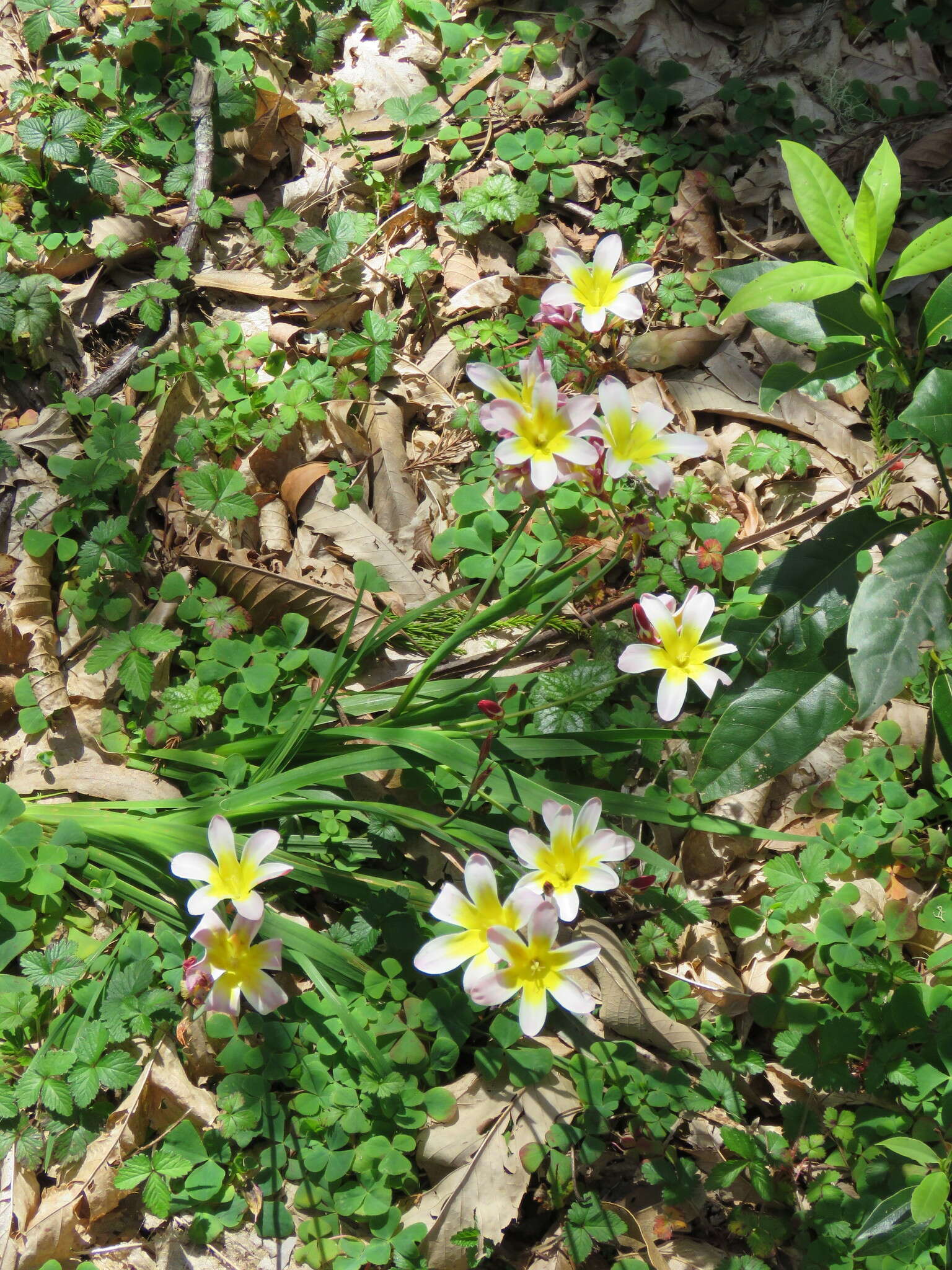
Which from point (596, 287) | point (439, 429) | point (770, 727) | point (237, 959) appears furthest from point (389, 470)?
point (237, 959)

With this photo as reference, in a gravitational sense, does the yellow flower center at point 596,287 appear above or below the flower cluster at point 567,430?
above

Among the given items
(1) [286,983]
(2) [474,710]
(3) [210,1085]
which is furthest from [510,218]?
(3) [210,1085]

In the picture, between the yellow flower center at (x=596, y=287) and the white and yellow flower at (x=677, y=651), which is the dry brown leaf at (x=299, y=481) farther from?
the white and yellow flower at (x=677, y=651)

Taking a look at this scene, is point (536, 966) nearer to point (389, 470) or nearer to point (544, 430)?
point (544, 430)

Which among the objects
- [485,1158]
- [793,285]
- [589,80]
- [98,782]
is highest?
[589,80]

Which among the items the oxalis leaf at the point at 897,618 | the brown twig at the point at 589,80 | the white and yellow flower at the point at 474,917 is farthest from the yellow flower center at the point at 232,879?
the brown twig at the point at 589,80

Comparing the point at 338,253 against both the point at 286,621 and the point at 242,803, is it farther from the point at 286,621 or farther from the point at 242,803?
the point at 242,803

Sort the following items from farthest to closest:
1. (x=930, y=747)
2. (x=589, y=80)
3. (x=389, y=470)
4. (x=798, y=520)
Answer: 1. (x=589, y=80)
2. (x=389, y=470)
3. (x=798, y=520)
4. (x=930, y=747)

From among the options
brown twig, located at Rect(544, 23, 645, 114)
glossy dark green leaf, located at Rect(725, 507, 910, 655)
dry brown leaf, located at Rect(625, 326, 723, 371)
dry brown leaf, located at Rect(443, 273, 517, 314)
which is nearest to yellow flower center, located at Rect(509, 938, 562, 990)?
glossy dark green leaf, located at Rect(725, 507, 910, 655)

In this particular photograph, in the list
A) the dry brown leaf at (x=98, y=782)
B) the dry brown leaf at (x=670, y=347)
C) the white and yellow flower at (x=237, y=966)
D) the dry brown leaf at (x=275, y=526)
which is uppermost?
the dry brown leaf at (x=670, y=347)
